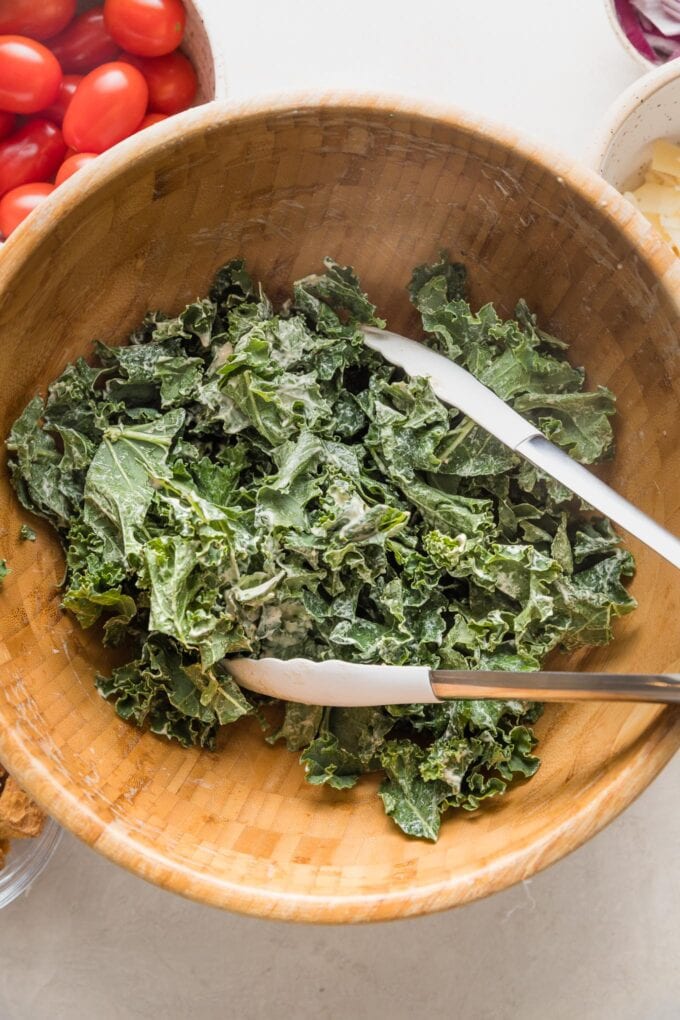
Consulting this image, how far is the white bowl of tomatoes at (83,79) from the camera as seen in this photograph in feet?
7.02

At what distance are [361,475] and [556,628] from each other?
45cm

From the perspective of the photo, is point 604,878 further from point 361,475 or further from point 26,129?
point 26,129

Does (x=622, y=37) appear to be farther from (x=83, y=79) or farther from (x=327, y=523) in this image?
(x=327, y=523)

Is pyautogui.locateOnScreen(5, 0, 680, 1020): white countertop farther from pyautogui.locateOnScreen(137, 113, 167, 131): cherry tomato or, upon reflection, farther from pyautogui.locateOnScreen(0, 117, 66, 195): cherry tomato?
pyautogui.locateOnScreen(0, 117, 66, 195): cherry tomato

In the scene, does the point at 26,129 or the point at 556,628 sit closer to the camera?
the point at 556,628

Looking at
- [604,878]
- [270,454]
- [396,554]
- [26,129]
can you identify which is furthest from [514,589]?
[26,129]

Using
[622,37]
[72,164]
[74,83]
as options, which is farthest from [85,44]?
[622,37]

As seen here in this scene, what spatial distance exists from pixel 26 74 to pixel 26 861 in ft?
5.77

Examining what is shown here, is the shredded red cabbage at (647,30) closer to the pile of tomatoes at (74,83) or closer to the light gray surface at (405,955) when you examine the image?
the pile of tomatoes at (74,83)

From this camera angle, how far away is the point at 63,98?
7.47 ft

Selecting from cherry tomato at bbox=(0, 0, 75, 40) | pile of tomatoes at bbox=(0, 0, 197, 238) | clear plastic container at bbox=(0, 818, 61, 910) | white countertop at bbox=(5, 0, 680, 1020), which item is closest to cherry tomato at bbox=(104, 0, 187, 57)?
pile of tomatoes at bbox=(0, 0, 197, 238)

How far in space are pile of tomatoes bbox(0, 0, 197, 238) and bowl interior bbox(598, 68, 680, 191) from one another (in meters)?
0.97

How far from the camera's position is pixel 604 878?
7.18ft

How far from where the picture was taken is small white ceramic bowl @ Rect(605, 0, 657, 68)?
2176mm
